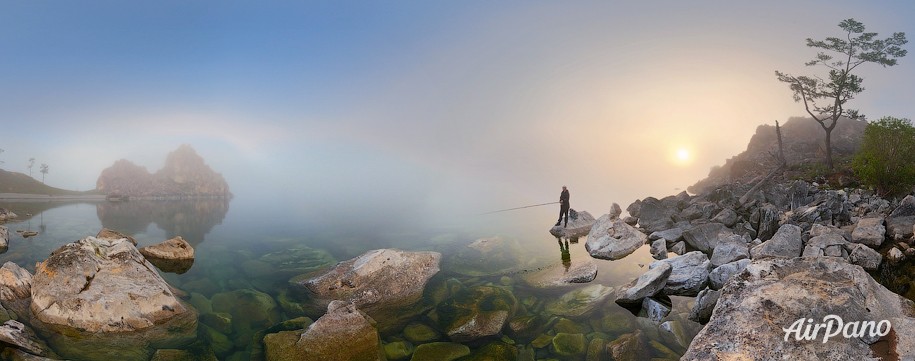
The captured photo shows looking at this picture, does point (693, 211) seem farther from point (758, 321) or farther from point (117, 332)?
point (117, 332)

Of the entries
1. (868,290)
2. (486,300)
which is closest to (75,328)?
(486,300)

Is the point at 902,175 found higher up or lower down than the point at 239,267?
higher up

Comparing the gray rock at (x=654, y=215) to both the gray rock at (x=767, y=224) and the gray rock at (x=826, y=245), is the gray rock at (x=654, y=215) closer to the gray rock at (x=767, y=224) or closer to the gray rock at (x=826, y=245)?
the gray rock at (x=767, y=224)

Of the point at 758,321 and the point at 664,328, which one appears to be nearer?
the point at 758,321

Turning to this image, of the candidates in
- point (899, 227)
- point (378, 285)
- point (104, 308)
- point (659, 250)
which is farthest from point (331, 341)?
point (899, 227)

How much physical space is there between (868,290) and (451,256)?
1915 cm

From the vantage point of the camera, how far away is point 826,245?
53.4 feet

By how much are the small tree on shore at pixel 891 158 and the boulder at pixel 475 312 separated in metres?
30.9

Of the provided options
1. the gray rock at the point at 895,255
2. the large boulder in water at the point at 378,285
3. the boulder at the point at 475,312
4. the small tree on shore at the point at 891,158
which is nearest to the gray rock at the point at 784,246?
the gray rock at the point at 895,255

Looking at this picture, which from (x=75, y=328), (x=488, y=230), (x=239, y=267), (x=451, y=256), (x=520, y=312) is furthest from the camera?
(x=488, y=230)

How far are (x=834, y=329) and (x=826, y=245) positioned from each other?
39.4 ft

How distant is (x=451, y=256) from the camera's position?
24.3 meters

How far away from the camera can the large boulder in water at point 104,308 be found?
1116 cm

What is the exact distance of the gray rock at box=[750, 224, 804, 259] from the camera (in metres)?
17.1
